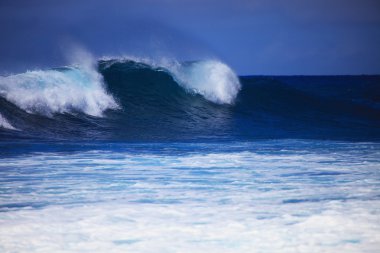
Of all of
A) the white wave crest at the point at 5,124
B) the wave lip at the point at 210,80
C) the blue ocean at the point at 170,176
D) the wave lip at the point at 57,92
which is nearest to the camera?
the blue ocean at the point at 170,176

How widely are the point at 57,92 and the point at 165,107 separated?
10.8ft

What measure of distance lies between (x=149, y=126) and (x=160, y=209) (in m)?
7.61

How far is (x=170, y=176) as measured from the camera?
557 cm

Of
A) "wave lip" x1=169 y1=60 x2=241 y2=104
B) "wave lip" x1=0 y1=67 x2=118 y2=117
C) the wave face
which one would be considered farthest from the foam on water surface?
"wave lip" x1=169 y1=60 x2=241 y2=104

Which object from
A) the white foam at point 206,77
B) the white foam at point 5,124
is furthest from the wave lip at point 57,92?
the white foam at point 206,77

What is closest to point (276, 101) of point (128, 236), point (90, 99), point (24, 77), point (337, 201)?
point (90, 99)

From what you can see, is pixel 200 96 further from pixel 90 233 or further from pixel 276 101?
pixel 90 233

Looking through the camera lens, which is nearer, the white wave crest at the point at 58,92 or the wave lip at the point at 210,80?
the white wave crest at the point at 58,92

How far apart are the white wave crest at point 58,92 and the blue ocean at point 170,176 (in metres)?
0.05

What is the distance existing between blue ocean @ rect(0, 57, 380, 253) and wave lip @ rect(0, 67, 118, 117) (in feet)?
0.14

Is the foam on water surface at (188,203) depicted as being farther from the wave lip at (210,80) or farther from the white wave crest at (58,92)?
the wave lip at (210,80)

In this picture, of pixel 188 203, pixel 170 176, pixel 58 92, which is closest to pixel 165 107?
pixel 58 92

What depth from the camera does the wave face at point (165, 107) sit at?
10.6m

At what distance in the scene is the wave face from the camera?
10.6 metres
